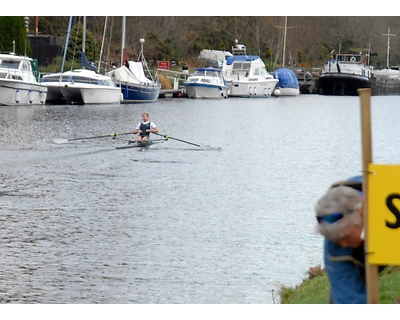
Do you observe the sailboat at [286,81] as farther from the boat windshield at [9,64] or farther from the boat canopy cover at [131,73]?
the boat windshield at [9,64]

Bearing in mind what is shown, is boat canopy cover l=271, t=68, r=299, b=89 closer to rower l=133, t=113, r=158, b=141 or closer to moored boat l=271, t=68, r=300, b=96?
moored boat l=271, t=68, r=300, b=96

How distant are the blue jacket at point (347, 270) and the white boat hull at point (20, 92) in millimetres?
43956

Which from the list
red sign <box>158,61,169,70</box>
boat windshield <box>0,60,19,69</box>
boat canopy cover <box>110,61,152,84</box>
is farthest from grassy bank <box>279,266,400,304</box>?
red sign <box>158,61,169,70</box>

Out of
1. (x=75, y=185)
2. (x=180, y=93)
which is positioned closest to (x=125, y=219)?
(x=75, y=185)

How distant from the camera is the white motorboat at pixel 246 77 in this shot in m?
74.7

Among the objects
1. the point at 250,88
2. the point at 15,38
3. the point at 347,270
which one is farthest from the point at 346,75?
the point at 347,270

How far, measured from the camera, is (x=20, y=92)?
49531mm

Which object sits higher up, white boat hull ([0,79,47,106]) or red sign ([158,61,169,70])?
red sign ([158,61,169,70])

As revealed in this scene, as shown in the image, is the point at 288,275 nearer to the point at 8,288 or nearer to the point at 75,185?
the point at 8,288

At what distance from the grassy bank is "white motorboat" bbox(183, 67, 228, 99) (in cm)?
5571

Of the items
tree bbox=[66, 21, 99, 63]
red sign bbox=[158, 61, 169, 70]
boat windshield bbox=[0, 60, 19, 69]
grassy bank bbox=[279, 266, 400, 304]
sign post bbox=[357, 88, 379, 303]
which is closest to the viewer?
sign post bbox=[357, 88, 379, 303]

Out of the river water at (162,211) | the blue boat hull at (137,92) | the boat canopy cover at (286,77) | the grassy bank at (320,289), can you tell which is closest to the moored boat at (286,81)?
the boat canopy cover at (286,77)

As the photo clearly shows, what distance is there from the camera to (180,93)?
7056cm

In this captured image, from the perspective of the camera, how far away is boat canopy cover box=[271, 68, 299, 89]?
257ft
